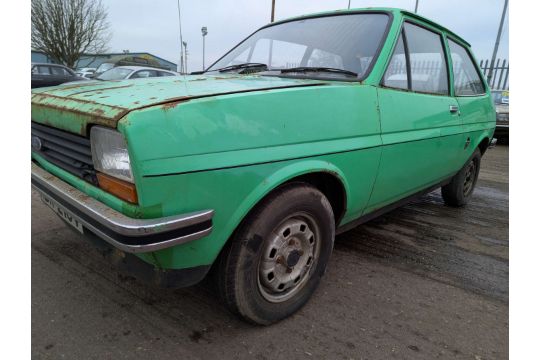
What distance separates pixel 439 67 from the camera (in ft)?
10.0

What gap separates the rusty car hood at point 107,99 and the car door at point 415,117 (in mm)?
626

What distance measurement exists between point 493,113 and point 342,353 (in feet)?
Answer: 11.8

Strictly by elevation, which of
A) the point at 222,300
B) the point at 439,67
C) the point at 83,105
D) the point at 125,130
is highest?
the point at 439,67

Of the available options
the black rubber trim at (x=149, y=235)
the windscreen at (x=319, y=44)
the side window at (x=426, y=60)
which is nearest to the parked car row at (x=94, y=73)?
the windscreen at (x=319, y=44)

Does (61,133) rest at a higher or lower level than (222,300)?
higher

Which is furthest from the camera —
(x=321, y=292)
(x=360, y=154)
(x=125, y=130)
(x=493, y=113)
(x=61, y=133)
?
(x=493, y=113)

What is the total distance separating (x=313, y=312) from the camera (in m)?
2.08

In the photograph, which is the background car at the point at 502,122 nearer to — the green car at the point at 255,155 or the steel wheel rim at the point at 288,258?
the green car at the point at 255,155

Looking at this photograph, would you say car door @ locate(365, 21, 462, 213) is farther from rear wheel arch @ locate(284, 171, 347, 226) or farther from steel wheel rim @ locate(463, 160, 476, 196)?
steel wheel rim @ locate(463, 160, 476, 196)

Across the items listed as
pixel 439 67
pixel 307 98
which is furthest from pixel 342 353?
pixel 439 67

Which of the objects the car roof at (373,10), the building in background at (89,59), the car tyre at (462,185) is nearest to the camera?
the car roof at (373,10)

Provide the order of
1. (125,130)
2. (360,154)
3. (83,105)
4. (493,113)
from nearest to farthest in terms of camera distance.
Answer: (125,130) → (83,105) → (360,154) → (493,113)

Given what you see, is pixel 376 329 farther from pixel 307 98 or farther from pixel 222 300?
pixel 307 98

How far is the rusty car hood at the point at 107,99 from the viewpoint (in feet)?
4.63
